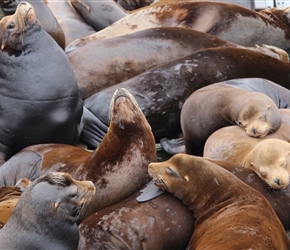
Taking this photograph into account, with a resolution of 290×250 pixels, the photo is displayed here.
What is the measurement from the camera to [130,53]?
29.9 feet

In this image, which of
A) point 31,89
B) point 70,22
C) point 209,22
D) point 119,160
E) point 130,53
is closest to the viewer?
point 119,160

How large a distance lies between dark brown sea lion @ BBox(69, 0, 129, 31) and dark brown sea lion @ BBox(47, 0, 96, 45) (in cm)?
8

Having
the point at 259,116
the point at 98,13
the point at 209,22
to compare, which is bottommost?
the point at 98,13

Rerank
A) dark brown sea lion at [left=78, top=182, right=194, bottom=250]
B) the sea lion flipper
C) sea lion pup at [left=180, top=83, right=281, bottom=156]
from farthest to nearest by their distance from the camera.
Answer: sea lion pup at [left=180, top=83, right=281, bottom=156] < the sea lion flipper < dark brown sea lion at [left=78, top=182, right=194, bottom=250]

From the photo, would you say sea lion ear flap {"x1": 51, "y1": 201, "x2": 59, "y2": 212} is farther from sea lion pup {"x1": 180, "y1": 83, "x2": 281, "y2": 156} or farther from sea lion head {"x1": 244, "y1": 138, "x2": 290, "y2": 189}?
sea lion pup {"x1": 180, "y1": 83, "x2": 281, "y2": 156}

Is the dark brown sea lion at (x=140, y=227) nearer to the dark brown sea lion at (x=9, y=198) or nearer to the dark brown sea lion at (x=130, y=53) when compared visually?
the dark brown sea lion at (x=9, y=198)

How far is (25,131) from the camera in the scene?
7.47 meters

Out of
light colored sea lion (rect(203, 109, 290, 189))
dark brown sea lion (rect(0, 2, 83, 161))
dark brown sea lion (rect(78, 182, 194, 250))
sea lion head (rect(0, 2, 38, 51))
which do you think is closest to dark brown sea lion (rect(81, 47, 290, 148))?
dark brown sea lion (rect(0, 2, 83, 161))

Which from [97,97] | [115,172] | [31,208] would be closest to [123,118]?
[115,172]

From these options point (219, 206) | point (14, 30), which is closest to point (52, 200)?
point (219, 206)

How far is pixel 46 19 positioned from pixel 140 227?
13.2 ft

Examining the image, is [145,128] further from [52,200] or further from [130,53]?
[130,53]

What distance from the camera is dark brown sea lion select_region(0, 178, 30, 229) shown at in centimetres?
556

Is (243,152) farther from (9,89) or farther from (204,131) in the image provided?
(9,89)
